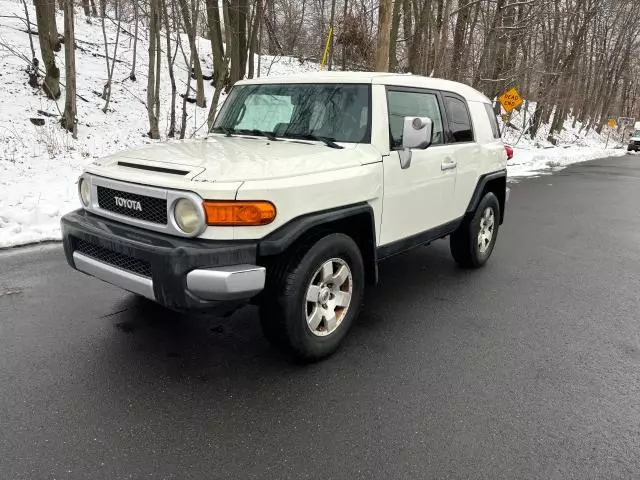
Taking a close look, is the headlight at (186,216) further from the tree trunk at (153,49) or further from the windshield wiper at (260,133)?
the tree trunk at (153,49)

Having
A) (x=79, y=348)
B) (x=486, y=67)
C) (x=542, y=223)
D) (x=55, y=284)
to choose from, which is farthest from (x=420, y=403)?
(x=486, y=67)

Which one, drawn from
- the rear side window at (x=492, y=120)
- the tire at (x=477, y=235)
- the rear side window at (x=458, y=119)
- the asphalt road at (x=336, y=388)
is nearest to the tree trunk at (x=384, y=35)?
the rear side window at (x=492, y=120)

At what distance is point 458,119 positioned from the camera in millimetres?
4910

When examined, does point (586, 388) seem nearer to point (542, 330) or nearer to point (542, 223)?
point (542, 330)

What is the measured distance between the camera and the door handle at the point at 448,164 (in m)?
4.51

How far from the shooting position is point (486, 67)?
85.5ft

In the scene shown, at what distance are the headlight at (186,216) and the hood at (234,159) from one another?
0.16 meters

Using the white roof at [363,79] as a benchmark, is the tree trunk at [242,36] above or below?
above

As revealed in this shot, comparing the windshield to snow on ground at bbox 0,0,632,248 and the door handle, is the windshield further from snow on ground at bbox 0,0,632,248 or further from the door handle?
snow on ground at bbox 0,0,632,248

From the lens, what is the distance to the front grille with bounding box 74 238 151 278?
118 inches

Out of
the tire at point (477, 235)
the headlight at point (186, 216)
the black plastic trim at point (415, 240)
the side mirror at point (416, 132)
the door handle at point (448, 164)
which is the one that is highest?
the side mirror at point (416, 132)

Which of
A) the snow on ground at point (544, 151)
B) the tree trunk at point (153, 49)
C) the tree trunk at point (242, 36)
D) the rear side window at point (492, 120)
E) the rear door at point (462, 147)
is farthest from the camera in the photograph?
the snow on ground at point (544, 151)

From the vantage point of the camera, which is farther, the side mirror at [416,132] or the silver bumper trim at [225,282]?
the side mirror at [416,132]

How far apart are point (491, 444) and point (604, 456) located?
1.87 feet
